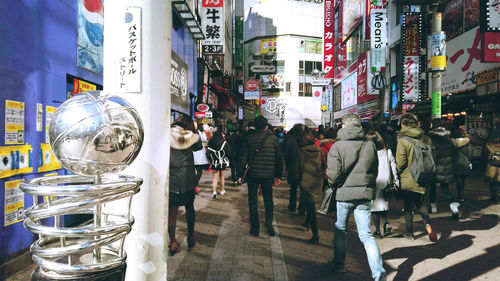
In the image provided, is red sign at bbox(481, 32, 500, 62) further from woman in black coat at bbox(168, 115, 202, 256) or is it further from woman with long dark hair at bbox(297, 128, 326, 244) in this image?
woman in black coat at bbox(168, 115, 202, 256)

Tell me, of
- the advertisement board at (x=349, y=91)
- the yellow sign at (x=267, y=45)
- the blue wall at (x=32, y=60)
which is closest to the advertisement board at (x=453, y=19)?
the advertisement board at (x=349, y=91)

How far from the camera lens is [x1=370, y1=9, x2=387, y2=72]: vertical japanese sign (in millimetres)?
20453

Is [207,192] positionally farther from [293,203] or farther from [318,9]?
[318,9]

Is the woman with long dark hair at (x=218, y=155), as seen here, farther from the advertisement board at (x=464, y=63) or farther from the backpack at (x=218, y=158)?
the advertisement board at (x=464, y=63)

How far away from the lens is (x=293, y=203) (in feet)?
29.5

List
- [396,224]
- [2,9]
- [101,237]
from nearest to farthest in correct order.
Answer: [101,237] → [2,9] → [396,224]

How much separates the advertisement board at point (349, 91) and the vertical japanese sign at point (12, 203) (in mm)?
25679

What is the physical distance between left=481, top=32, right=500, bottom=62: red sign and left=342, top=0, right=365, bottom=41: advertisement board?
1477 centimetres

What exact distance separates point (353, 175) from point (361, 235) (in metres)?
0.72

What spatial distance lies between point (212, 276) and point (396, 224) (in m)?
4.49

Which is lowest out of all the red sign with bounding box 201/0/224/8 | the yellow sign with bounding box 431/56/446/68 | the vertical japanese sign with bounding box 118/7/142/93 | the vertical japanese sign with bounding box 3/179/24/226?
the vertical japanese sign with bounding box 3/179/24/226

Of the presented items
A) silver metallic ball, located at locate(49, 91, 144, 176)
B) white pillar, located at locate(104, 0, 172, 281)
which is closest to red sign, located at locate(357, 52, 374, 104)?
white pillar, located at locate(104, 0, 172, 281)

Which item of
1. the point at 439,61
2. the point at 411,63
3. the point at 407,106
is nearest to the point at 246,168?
the point at 439,61

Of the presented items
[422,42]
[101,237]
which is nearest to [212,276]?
[101,237]
